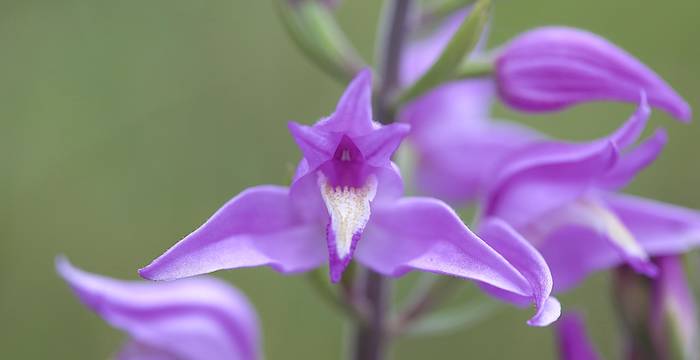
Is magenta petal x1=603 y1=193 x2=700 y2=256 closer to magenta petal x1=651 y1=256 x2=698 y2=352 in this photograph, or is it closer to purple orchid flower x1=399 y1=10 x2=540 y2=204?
magenta petal x1=651 y1=256 x2=698 y2=352

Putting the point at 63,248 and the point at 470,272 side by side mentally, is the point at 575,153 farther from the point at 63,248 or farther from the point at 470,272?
the point at 63,248

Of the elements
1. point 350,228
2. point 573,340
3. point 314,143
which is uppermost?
point 314,143

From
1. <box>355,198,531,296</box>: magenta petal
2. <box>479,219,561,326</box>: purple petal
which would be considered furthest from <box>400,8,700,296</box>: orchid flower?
<box>355,198,531,296</box>: magenta petal

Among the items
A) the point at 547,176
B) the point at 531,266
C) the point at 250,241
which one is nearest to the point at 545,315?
the point at 531,266

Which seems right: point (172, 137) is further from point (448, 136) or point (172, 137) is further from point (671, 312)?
point (671, 312)

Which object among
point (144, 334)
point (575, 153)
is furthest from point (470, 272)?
point (144, 334)

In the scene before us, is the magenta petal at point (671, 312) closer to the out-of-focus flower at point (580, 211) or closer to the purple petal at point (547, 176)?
→ the out-of-focus flower at point (580, 211)
